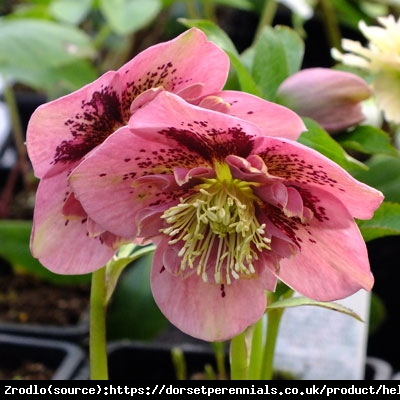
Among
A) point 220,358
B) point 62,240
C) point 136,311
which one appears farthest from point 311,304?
point 136,311

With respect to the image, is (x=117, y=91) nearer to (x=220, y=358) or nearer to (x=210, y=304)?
(x=210, y=304)

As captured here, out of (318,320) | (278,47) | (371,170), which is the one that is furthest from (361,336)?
(278,47)

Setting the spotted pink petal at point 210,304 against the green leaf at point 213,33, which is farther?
the green leaf at point 213,33

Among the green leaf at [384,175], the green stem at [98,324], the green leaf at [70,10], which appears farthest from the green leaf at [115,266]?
the green leaf at [70,10]

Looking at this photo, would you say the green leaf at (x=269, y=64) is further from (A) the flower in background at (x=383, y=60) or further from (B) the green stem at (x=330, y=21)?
(B) the green stem at (x=330, y=21)

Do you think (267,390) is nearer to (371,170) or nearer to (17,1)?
(371,170)

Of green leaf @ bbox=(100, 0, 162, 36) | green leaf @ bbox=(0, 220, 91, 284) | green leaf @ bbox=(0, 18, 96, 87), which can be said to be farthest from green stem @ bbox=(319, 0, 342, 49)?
green leaf @ bbox=(0, 220, 91, 284)
